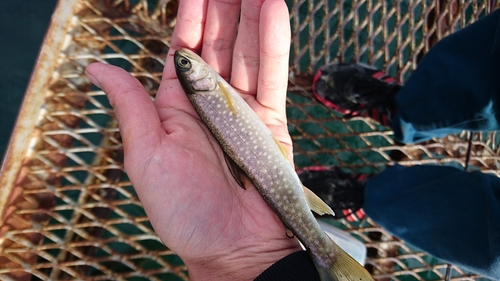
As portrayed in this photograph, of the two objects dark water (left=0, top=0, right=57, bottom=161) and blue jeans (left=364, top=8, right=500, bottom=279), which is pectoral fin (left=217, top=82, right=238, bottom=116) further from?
dark water (left=0, top=0, right=57, bottom=161)

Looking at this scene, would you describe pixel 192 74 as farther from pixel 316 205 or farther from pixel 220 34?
pixel 316 205

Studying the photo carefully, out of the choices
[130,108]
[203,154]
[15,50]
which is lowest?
[203,154]

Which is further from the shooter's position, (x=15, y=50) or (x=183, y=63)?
(x=15, y=50)

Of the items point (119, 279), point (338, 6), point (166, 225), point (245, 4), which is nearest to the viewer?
point (166, 225)

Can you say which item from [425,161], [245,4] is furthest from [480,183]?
[245,4]

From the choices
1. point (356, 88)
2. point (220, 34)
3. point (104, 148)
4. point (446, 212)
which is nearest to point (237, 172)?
point (220, 34)

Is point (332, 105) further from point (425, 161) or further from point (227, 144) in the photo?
point (227, 144)

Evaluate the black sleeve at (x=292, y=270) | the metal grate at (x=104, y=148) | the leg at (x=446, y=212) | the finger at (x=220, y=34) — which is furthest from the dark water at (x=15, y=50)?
the leg at (x=446, y=212)
